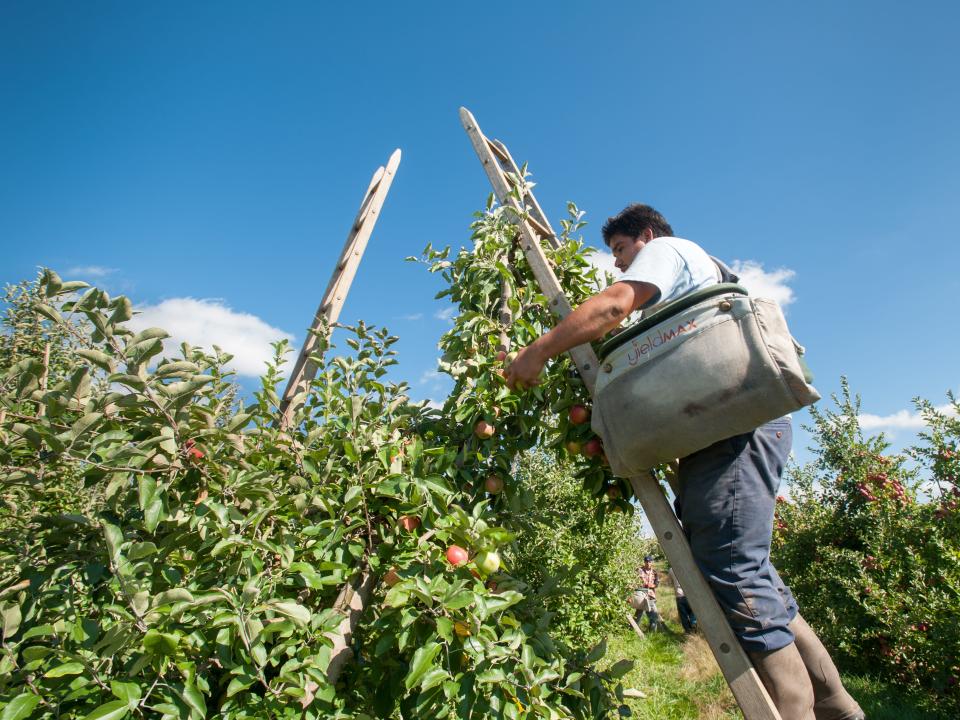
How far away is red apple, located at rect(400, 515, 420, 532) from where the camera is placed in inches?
67.8

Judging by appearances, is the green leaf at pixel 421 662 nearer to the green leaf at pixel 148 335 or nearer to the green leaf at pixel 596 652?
the green leaf at pixel 596 652

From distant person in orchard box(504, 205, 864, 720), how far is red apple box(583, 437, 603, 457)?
38 centimetres

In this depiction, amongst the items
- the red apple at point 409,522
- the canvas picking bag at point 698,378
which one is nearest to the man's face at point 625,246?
the canvas picking bag at point 698,378

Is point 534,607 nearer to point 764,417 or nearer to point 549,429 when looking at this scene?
point 549,429

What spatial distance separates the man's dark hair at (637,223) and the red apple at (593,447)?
1.02 metres

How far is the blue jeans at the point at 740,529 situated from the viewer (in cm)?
159

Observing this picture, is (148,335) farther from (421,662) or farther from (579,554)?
(579,554)

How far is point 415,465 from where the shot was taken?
1.75 meters

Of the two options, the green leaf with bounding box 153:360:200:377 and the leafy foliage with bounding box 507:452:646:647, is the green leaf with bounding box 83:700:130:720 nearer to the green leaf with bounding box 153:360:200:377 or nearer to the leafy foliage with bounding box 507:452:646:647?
the green leaf with bounding box 153:360:200:377

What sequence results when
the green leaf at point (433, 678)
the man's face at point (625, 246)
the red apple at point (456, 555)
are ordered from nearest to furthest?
the green leaf at point (433, 678)
the red apple at point (456, 555)
the man's face at point (625, 246)

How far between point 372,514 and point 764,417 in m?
1.24

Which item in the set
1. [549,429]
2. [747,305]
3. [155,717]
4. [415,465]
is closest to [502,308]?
[549,429]

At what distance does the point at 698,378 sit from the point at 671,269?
1.63 feet

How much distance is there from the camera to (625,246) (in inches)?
100
